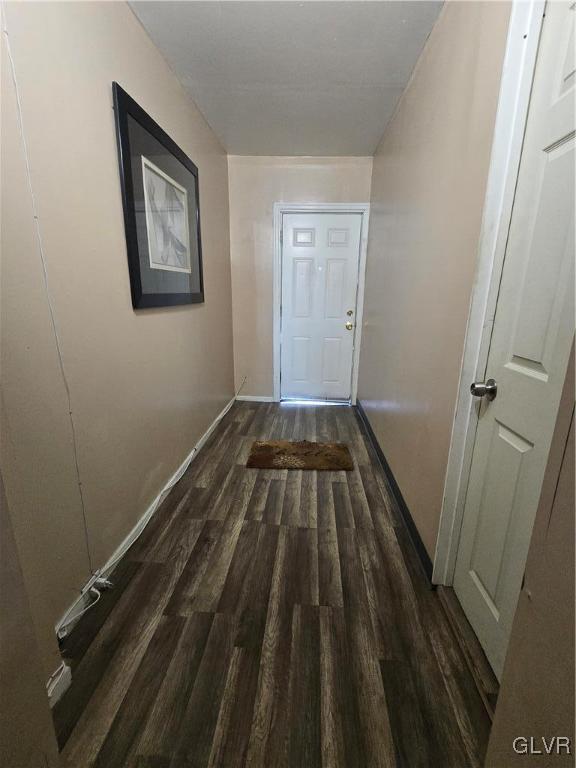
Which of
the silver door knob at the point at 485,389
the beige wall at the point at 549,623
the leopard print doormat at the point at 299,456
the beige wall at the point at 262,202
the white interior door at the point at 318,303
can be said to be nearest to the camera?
the beige wall at the point at 549,623

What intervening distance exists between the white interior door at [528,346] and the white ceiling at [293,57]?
3.51 ft

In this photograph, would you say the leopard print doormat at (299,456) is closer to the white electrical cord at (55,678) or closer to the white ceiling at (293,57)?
the white electrical cord at (55,678)

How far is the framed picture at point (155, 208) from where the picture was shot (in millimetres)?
1429

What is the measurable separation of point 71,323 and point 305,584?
1.44 m

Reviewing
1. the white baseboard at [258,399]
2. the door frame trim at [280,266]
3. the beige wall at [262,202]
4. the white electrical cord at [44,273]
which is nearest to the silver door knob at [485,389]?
the white electrical cord at [44,273]

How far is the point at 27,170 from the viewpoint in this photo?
943 mm

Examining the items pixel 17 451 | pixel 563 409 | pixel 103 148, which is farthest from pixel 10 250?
pixel 563 409

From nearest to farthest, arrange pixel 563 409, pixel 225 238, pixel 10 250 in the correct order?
pixel 563 409 → pixel 10 250 → pixel 225 238

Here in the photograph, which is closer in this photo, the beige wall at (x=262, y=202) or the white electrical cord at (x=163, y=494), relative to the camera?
the white electrical cord at (x=163, y=494)

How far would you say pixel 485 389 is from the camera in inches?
42.7

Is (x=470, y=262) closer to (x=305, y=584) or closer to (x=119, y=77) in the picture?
(x=305, y=584)

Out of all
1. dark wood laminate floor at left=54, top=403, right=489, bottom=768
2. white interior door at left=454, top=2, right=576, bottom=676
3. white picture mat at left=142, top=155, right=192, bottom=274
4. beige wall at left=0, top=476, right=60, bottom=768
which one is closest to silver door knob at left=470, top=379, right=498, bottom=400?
white interior door at left=454, top=2, right=576, bottom=676

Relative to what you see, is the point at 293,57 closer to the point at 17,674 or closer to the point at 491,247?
the point at 491,247

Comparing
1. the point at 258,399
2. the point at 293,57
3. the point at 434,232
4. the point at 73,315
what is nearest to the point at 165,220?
the point at 73,315
